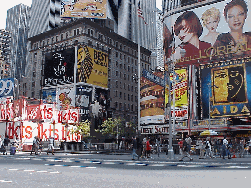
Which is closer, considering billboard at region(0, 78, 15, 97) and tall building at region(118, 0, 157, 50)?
billboard at region(0, 78, 15, 97)

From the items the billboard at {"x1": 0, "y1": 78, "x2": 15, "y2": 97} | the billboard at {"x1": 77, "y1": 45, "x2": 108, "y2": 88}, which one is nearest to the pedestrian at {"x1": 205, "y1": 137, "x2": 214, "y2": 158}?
the billboard at {"x1": 0, "y1": 78, "x2": 15, "y2": 97}

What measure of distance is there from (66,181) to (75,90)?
80.1 metres

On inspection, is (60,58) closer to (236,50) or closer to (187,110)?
(187,110)

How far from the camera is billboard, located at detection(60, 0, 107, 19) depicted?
254ft

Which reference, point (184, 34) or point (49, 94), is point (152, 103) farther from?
point (49, 94)

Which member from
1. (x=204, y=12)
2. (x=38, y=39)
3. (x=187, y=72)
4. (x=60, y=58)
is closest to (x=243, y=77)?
(x=187, y=72)

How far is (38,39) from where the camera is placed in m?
109

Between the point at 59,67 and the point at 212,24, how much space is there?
150 feet

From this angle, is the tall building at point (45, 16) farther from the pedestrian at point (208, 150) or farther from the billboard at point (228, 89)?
the pedestrian at point (208, 150)

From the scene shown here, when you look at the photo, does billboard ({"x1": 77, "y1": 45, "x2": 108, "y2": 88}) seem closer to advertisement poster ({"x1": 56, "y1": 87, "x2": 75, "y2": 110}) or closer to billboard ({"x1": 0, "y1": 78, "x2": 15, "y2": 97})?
advertisement poster ({"x1": 56, "y1": 87, "x2": 75, "y2": 110})

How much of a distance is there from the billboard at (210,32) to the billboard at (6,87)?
34.2m

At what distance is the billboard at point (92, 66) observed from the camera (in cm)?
8969

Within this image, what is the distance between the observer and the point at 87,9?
3059 inches

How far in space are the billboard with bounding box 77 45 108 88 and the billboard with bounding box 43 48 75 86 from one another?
293 centimetres
